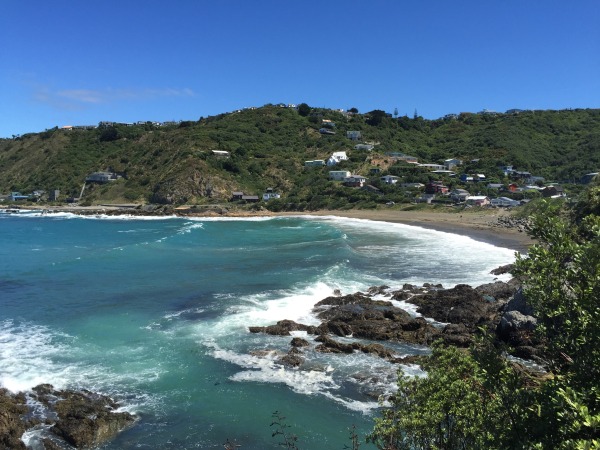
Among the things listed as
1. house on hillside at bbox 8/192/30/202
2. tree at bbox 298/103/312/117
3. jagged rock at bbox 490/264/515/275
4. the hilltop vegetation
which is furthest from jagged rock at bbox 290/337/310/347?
tree at bbox 298/103/312/117

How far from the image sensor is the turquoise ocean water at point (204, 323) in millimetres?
16375

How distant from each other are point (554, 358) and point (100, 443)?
13.9m

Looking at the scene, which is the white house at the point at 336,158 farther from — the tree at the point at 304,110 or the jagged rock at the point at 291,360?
the jagged rock at the point at 291,360

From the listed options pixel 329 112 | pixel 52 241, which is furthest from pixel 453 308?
pixel 329 112

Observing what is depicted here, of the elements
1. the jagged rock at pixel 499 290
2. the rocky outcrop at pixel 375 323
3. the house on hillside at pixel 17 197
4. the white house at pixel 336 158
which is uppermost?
the white house at pixel 336 158

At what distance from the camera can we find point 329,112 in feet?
524

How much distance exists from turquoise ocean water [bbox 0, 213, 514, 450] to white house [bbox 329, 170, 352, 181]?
48.7 metres

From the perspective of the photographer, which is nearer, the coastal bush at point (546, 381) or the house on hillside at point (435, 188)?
the coastal bush at point (546, 381)

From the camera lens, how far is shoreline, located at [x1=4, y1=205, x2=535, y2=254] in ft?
178

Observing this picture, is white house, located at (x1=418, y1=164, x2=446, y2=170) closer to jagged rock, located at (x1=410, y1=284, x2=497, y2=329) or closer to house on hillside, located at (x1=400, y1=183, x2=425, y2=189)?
house on hillside, located at (x1=400, y1=183, x2=425, y2=189)

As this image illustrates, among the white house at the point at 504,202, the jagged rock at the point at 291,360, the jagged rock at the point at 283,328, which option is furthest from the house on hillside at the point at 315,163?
the jagged rock at the point at 291,360

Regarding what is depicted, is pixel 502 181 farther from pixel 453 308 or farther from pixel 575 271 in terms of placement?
pixel 575 271

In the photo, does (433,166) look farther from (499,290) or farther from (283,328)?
(283,328)

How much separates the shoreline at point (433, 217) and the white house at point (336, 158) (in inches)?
1051
